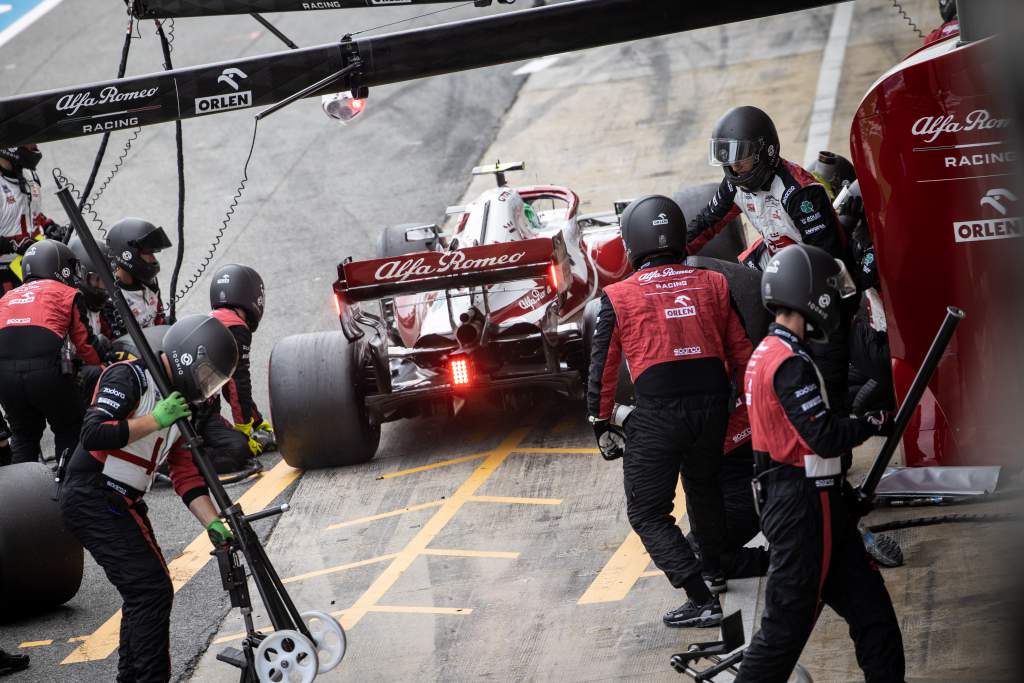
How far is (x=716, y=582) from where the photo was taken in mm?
6832

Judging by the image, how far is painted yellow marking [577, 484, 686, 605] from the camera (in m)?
7.08

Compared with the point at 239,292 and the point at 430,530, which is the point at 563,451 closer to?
the point at 430,530

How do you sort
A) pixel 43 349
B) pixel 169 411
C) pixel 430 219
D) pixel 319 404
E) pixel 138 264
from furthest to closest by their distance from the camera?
pixel 430 219 < pixel 138 264 < pixel 319 404 < pixel 43 349 < pixel 169 411

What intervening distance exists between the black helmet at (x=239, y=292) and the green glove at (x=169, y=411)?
3.33m

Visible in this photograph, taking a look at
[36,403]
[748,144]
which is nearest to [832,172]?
[748,144]

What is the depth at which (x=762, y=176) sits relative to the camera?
25.5ft

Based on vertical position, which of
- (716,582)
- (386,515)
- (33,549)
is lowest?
(386,515)

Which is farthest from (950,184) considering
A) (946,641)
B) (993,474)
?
(946,641)

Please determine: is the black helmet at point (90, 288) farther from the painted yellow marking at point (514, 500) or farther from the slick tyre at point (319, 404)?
the painted yellow marking at point (514, 500)

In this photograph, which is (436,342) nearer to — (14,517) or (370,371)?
(370,371)

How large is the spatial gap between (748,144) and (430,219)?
24.7 feet

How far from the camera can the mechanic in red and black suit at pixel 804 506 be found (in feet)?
16.5

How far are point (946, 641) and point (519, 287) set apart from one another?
468 centimetres

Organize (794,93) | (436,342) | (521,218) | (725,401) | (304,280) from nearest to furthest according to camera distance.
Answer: (725,401) < (436,342) < (521,218) < (304,280) < (794,93)
